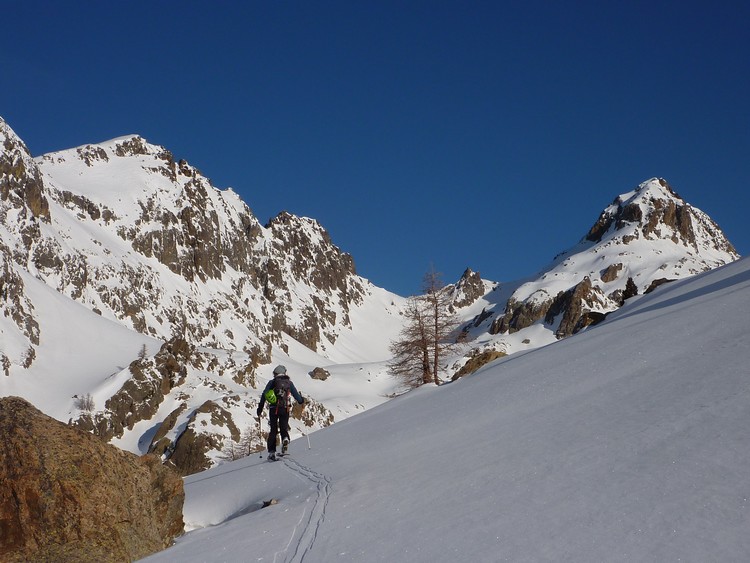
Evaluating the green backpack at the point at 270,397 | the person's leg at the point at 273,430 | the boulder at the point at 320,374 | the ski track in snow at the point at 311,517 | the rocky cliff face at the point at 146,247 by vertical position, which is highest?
the rocky cliff face at the point at 146,247

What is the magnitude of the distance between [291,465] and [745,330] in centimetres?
897

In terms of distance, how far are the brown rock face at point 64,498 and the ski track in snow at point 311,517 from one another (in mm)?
2350

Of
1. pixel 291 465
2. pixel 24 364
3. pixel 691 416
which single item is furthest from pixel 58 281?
pixel 691 416

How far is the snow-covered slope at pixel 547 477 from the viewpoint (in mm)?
5434

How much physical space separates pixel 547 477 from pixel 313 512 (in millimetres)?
3185

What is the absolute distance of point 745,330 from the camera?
11219 mm

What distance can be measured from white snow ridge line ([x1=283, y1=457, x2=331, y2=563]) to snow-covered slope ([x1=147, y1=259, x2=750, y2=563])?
32 millimetres

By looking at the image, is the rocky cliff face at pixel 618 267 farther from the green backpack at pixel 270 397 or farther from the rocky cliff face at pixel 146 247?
the green backpack at pixel 270 397

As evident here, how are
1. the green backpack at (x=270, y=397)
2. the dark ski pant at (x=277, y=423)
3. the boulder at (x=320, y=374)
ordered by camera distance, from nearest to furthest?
the green backpack at (x=270, y=397), the dark ski pant at (x=277, y=423), the boulder at (x=320, y=374)

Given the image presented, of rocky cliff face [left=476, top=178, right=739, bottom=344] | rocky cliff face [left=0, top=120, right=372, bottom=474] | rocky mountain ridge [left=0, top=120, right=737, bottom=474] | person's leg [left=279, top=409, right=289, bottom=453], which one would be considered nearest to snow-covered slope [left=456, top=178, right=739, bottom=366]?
rocky cliff face [left=476, top=178, right=739, bottom=344]

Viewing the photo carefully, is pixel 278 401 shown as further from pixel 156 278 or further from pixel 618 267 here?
pixel 618 267

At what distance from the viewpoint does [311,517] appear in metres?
8.24

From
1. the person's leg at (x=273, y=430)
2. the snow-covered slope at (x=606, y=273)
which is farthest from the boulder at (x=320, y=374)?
the person's leg at (x=273, y=430)

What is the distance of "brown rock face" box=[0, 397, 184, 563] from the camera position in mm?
7926
